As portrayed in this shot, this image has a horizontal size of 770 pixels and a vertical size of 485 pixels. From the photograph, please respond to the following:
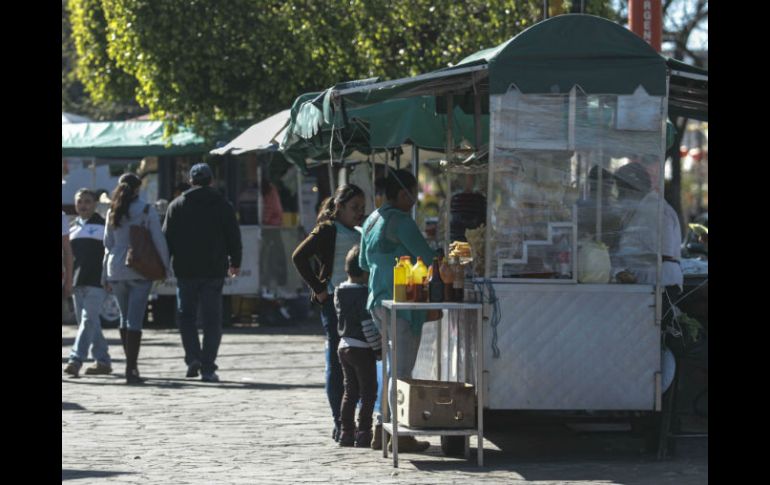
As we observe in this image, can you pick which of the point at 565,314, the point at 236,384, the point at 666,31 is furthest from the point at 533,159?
the point at 666,31

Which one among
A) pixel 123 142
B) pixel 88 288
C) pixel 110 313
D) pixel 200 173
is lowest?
pixel 110 313

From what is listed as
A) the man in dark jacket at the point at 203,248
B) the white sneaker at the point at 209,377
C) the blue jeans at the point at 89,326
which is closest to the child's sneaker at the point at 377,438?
the man in dark jacket at the point at 203,248

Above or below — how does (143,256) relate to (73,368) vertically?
above

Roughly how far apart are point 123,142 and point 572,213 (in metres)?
14.8

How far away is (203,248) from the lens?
14547 millimetres

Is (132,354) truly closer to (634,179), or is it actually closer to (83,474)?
(83,474)

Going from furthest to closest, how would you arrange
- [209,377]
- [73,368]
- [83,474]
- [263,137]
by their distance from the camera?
[263,137] → [73,368] → [209,377] → [83,474]

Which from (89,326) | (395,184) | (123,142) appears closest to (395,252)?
(395,184)

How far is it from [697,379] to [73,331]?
40.2 feet

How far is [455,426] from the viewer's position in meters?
9.51

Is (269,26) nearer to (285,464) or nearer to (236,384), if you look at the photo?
(236,384)

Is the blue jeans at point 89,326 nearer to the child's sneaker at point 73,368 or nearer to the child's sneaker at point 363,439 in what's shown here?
the child's sneaker at point 73,368

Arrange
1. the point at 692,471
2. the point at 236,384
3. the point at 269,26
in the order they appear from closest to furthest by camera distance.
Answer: the point at 692,471 < the point at 236,384 < the point at 269,26

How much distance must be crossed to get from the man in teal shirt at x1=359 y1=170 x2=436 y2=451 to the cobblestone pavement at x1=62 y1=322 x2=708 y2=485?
0.75m
